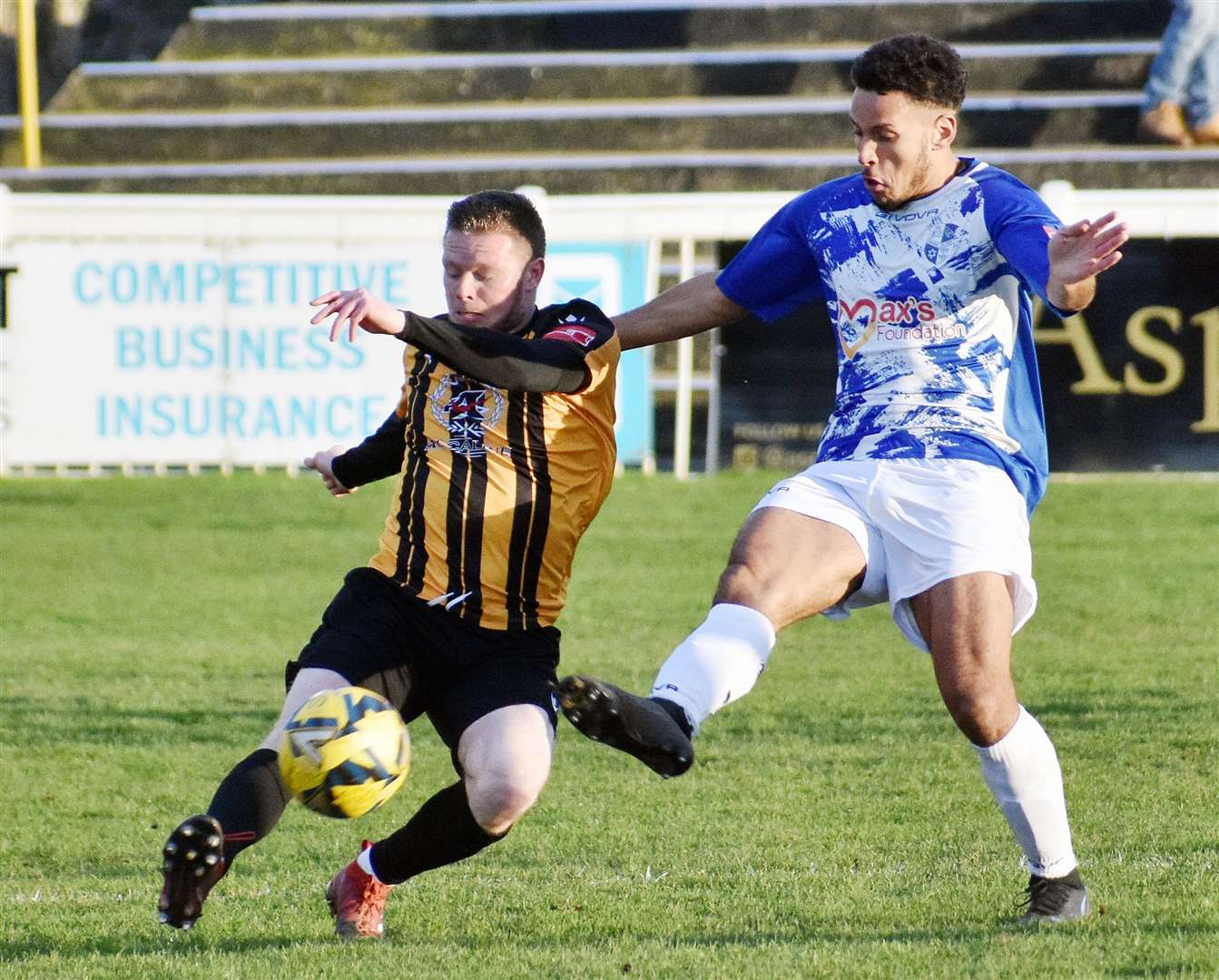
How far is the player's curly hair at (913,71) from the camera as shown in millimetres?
4324

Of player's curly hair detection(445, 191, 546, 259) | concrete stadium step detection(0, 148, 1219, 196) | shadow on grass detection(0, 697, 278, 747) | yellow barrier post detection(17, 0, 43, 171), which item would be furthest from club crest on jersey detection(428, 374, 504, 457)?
yellow barrier post detection(17, 0, 43, 171)

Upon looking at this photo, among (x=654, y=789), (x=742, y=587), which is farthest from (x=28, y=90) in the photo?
(x=742, y=587)

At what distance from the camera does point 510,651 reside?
177 inches

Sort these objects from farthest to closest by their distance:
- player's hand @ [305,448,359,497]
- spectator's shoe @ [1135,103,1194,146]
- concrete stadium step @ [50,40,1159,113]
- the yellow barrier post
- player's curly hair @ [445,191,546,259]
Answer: concrete stadium step @ [50,40,1159,113] → the yellow barrier post → spectator's shoe @ [1135,103,1194,146] → player's hand @ [305,448,359,497] → player's curly hair @ [445,191,546,259]

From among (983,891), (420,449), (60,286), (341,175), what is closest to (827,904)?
(983,891)

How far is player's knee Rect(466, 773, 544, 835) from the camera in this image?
166 inches

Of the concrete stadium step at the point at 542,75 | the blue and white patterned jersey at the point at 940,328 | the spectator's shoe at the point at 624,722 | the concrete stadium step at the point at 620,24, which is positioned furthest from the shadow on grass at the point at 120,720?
the concrete stadium step at the point at 620,24

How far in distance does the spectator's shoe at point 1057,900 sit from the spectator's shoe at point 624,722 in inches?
45.3

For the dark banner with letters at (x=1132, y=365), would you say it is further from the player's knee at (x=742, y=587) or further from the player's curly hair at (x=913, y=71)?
the player's knee at (x=742, y=587)

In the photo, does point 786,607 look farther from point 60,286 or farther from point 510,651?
point 60,286

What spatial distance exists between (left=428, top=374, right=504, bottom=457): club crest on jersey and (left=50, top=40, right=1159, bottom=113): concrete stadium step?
532 inches

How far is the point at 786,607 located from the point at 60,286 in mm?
9975

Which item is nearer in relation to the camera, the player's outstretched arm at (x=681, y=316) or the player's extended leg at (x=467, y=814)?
the player's extended leg at (x=467, y=814)

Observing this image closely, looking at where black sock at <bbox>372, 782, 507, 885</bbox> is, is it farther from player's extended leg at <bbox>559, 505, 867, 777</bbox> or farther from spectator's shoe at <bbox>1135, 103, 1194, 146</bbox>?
spectator's shoe at <bbox>1135, 103, 1194, 146</bbox>
